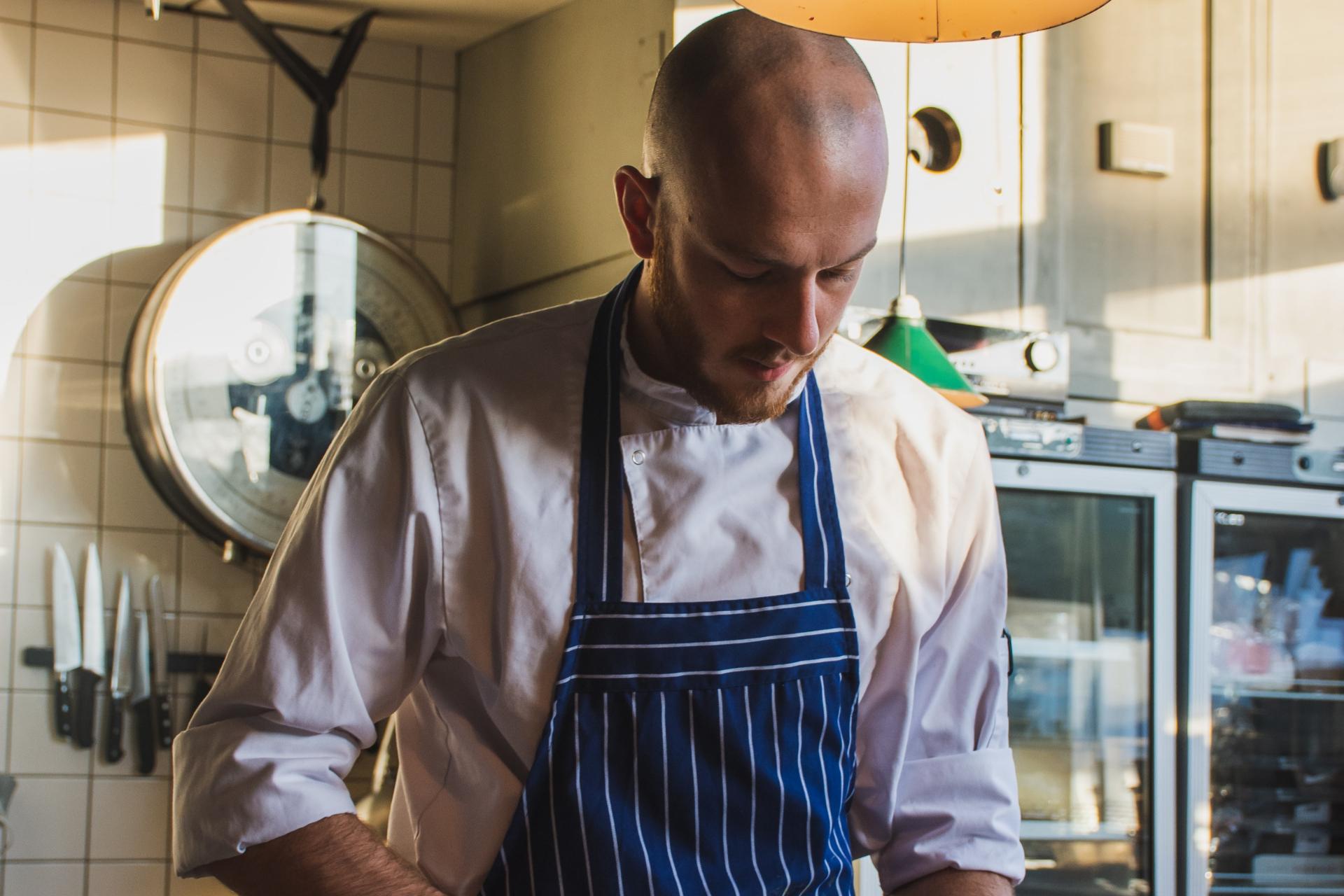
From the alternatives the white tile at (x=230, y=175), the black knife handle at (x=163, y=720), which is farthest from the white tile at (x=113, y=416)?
the black knife handle at (x=163, y=720)

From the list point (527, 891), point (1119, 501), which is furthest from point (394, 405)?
point (1119, 501)

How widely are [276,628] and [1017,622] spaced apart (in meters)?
1.96

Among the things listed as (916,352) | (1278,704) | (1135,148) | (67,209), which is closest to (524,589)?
(916,352)

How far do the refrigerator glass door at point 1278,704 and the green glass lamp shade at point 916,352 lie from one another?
0.97 meters

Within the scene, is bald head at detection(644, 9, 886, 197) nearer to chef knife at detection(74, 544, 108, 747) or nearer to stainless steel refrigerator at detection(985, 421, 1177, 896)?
stainless steel refrigerator at detection(985, 421, 1177, 896)

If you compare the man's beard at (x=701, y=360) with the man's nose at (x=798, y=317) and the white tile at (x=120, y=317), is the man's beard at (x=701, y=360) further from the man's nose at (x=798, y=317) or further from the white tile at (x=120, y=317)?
the white tile at (x=120, y=317)

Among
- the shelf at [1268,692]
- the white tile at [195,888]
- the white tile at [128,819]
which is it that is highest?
the shelf at [1268,692]

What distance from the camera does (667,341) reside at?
136 centimetres

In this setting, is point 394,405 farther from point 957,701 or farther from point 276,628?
point 957,701

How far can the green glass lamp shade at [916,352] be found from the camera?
221 cm

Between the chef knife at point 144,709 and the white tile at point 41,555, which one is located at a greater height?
the white tile at point 41,555

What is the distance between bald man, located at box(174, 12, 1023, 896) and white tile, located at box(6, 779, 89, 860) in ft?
5.30

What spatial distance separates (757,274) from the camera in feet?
4.08

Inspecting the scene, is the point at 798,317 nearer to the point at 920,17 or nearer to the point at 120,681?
the point at 920,17
